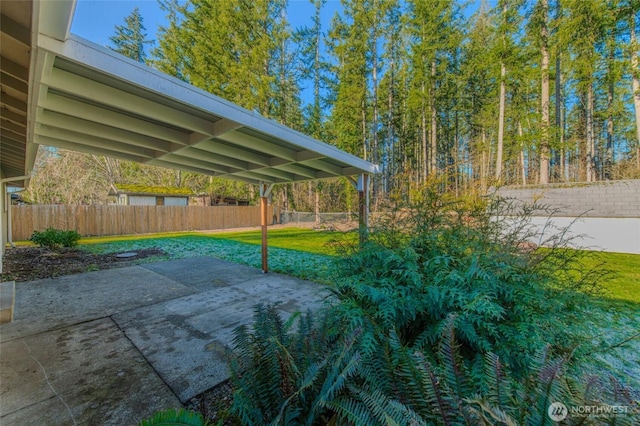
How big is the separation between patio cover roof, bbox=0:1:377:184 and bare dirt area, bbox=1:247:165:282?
2.53m

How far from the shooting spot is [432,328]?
1.82 metres

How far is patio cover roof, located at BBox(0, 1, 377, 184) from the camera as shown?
162 cm

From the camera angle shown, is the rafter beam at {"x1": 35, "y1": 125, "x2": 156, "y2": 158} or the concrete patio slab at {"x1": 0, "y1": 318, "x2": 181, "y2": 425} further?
the rafter beam at {"x1": 35, "y1": 125, "x2": 156, "y2": 158}

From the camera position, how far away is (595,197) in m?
8.41

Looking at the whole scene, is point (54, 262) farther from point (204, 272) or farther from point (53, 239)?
point (204, 272)

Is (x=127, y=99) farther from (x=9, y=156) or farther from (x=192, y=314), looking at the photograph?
(x=9, y=156)

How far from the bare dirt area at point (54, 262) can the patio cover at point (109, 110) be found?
2487 millimetres

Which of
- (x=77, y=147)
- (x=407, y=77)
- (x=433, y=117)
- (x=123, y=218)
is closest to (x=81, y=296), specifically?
(x=77, y=147)

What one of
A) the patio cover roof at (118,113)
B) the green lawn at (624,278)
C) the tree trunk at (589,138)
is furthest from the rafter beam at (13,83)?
the tree trunk at (589,138)

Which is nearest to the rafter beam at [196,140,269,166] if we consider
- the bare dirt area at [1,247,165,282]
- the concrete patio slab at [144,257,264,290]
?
the concrete patio slab at [144,257,264,290]

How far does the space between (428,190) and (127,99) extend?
9.79 feet

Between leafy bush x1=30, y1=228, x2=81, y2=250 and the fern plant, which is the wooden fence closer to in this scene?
leafy bush x1=30, y1=228, x2=81, y2=250

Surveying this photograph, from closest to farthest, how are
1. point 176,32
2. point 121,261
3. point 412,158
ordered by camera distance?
point 121,261, point 176,32, point 412,158

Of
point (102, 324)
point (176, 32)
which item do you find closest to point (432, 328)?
point (102, 324)
